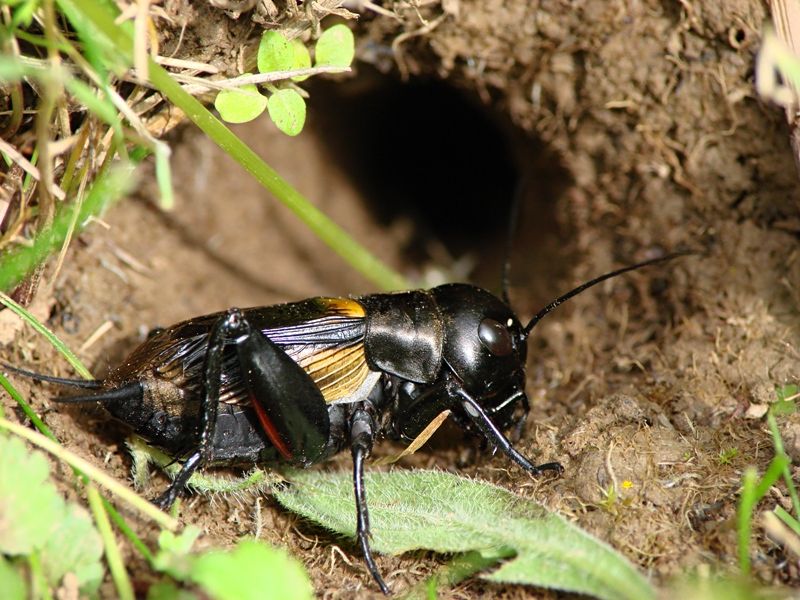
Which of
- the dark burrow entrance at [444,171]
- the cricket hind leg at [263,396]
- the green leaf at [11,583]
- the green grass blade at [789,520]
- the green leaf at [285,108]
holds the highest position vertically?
the green leaf at [285,108]

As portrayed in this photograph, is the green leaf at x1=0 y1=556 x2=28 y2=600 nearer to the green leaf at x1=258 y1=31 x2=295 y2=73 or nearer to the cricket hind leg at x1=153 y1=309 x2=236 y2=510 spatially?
the cricket hind leg at x1=153 y1=309 x2=236 y2=510

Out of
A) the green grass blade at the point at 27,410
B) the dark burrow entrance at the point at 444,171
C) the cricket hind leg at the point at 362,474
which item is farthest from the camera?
the dark burrow entrance at the point at 444,171

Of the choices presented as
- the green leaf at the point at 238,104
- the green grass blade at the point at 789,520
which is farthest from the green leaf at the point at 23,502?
the green grass blade at the point at 789,520

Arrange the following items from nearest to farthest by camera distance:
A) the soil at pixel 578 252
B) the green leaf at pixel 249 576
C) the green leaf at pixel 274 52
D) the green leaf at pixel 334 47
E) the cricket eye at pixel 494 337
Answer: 1. the green leaf at pixel 249 576
2. the soil at pixel 578 252
3. the green leaf at pixel 274 52
4. the green leaf at pixel 334 47
5. the cricket eye at pixel 494 337

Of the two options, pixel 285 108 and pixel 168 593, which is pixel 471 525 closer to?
pixel 168 593

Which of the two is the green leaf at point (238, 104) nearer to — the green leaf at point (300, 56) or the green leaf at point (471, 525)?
the green leaf at point (300, 56)

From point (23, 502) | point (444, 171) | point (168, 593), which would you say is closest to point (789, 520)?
point (168, 593)

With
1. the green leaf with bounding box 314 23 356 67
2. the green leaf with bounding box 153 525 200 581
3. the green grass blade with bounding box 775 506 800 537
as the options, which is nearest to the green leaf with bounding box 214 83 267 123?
the green leaf with bounding box 314 23 356 67
